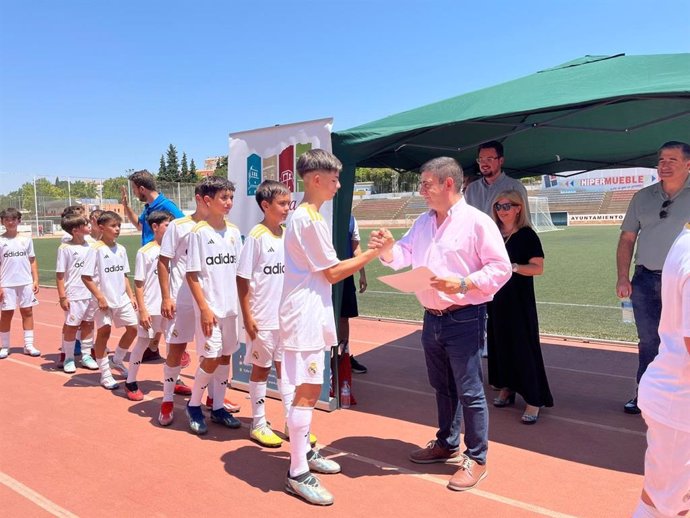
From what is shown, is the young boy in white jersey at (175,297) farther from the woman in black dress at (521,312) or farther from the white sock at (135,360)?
the woman in black dress at (521,312)

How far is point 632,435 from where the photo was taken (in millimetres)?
4203

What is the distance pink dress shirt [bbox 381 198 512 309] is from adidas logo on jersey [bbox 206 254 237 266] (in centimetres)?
173

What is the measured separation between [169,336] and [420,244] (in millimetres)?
2473

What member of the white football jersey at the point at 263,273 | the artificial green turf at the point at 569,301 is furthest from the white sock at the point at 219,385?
the artificial green turf at the point at 569,301

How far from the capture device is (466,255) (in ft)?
10.6

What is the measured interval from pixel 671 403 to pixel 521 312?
2.74m

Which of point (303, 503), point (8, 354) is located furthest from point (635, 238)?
point (8, 354)

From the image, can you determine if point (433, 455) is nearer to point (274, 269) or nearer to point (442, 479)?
point (442, 479)

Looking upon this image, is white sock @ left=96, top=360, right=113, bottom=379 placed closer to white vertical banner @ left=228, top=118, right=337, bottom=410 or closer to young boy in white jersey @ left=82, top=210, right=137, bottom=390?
young boy in white jersey @ left=82, top=210, right=137, bottom=390

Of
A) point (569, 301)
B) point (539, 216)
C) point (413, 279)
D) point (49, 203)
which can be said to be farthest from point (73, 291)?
point (49, 203)

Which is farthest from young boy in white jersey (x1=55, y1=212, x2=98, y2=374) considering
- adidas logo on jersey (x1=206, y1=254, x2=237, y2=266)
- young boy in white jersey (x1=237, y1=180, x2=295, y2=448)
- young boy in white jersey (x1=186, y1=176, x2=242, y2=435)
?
young boy in white jersey (x1=237, y1=180, x2=295, y2=448)

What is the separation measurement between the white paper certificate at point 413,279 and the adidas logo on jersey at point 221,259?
64.9 inches

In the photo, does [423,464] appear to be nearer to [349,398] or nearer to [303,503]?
[303,503]

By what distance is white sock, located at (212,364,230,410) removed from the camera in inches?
179
